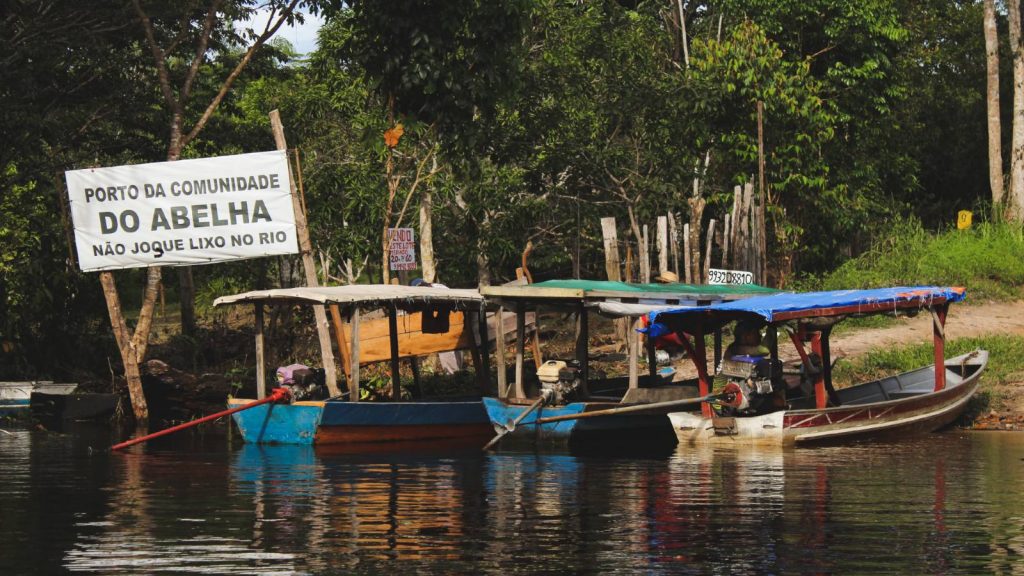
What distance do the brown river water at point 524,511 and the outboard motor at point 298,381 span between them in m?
1.20

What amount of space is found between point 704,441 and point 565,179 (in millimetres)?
10471

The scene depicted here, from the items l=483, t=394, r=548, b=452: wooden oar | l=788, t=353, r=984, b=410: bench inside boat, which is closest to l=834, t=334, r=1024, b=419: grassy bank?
l=788, t=353, r=984, b=410: bench inside boat

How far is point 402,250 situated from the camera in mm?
19531

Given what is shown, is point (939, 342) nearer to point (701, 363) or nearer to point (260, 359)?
point (701, 363)

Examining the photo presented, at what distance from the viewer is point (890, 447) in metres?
17.1

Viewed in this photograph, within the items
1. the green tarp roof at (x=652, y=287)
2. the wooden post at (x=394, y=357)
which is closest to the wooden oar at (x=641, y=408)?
the green tarp roof at (x=652, y=287)

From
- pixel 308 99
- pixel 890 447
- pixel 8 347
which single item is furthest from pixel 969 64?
pixel 8 347

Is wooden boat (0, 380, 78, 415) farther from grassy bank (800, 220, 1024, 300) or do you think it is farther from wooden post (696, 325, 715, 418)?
grassy bank (800, 220, 1024, 300)

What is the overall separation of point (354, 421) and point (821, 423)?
605cm

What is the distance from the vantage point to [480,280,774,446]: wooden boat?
58.4 ft

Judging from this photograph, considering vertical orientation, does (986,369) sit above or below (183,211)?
below

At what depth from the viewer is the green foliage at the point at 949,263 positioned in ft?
84.1

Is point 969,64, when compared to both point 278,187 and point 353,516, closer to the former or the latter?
point 278,187

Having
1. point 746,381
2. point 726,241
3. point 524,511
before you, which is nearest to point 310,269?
point 746,381
